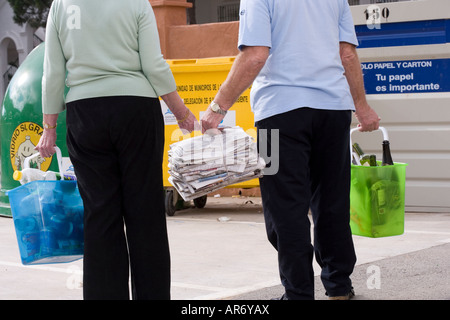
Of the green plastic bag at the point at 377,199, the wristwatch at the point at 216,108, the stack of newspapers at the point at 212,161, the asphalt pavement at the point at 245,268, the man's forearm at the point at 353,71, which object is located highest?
the man's forearm at the point at 353,71

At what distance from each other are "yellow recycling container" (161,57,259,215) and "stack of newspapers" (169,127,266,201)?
4988 millimetres

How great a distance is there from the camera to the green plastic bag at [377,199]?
14.9 feet

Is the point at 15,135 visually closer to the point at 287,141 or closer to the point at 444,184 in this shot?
the point at 444,184

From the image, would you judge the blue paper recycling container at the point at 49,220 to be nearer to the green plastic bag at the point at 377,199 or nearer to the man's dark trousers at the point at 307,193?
the man's dark trousers at the point at 307,193


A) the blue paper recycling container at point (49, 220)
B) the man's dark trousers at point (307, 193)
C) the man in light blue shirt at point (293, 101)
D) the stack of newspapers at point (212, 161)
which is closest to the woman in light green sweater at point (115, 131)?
the stack of newspapers at point (212, 161)

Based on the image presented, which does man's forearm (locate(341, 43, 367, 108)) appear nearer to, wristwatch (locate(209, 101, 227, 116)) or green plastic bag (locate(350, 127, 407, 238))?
green plastic bag (locate(350, 127, 407, 238))

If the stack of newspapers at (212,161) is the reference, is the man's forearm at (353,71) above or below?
above

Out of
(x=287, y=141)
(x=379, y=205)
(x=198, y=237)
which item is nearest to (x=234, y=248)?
(x=198, y=237)

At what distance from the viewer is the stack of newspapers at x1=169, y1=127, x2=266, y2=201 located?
3.87 m

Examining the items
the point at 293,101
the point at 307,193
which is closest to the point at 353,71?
the point at 293,101

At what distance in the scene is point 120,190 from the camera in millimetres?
3719

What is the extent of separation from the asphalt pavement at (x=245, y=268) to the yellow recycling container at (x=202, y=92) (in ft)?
4.06

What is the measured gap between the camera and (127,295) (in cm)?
378

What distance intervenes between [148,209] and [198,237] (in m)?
3.76
